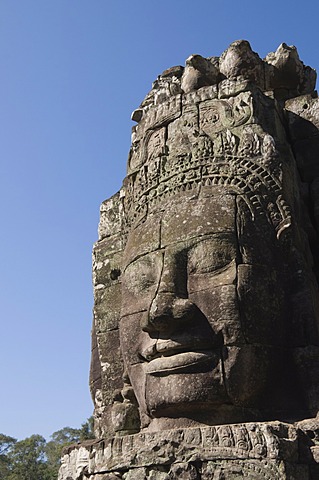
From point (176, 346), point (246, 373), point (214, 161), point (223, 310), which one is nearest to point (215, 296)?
point (223, 310)

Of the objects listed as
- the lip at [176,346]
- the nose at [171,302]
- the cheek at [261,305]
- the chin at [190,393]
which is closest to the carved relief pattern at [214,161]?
the cheek at [261,305]

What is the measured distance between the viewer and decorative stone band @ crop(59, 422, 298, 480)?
3.75m

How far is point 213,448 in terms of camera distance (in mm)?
3910

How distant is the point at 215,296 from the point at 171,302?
0.32m

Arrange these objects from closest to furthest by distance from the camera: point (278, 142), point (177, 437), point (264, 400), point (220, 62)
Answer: point (177, 437)
point (264, 400)
point (278, 142)
point (220, 62)

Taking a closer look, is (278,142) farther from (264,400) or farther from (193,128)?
(264,400)

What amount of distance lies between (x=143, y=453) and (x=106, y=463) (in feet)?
1.32

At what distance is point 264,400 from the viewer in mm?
4406

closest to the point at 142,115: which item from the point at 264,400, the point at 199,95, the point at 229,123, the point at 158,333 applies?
the point at 199,95

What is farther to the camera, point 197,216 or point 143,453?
point 197,216

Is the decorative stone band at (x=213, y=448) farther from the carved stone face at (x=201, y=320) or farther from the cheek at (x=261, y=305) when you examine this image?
the cheek at (x=261, y=305)

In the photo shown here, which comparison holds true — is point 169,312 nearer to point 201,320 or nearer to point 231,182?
point 201,320

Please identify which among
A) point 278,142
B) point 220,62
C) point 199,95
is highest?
point 220,62

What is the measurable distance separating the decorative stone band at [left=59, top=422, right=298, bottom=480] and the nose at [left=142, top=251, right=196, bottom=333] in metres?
0.76
